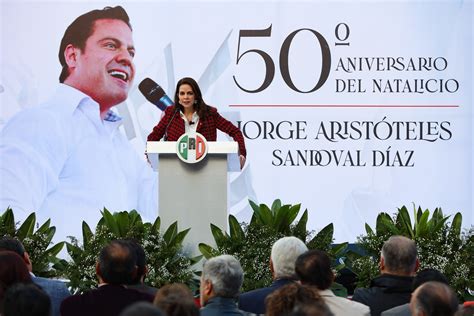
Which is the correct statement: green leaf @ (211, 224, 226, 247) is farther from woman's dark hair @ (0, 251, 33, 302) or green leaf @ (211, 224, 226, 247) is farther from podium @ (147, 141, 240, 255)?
woman's dark hair @ (0, 251, 33, 302)

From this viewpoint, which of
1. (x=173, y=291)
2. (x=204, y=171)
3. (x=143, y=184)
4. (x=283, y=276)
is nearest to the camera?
(x=173, y=291)

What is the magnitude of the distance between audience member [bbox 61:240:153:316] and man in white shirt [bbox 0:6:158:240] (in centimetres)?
425

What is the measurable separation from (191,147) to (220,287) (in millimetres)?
1645

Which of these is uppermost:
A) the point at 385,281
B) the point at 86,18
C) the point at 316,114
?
the point at 86,18

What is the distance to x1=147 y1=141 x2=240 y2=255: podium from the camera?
571 cm

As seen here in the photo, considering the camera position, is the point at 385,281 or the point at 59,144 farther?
the point at 59,144

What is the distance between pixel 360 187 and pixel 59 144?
2373 millimetres

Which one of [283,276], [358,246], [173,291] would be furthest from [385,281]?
[173,291]

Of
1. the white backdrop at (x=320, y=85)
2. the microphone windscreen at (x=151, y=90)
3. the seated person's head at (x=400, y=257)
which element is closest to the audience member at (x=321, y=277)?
the seated person's head at (x=400, y=257)

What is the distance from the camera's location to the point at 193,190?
5.73 metres

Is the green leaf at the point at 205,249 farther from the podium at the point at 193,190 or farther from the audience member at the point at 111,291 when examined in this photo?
the audience member at the point at 111,291

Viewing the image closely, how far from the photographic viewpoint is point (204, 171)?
18.8ft

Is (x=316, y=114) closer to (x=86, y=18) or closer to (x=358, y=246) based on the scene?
(x=86, y=18)

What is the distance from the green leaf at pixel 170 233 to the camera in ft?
18.4
